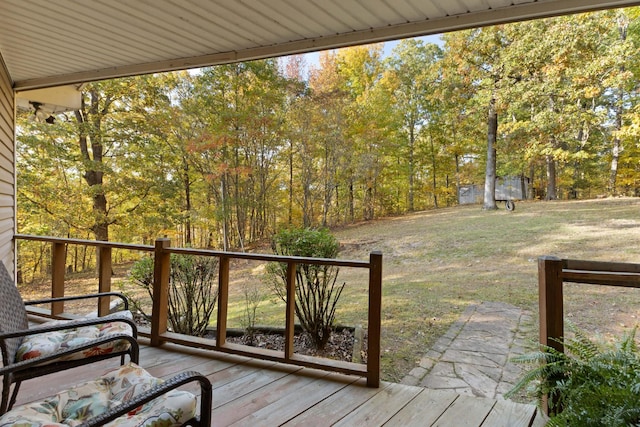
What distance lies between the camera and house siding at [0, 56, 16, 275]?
3693 millimetres

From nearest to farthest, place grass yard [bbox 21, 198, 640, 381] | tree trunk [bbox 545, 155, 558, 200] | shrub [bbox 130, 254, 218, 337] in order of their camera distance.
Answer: shrub [bbox 130, 254, 218, 337], grass yard [bbox 21, 198, 640, 381], tree trunk [bbox 545, 155, 558, 200]

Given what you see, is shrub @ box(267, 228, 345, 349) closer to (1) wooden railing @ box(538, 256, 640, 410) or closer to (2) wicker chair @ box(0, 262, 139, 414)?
(2) wicker chair @ box(0, 262, 139, 414)

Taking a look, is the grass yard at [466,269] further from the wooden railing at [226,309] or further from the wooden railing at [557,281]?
the wooden railing at [557,281]

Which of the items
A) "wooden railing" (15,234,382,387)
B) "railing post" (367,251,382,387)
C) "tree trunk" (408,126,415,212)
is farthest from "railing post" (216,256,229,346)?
"tree trunk" (408,126,415,212)

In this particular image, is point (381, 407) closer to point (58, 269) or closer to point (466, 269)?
point (58, 269)

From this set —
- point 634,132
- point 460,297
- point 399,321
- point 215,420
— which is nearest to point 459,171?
point 634,132

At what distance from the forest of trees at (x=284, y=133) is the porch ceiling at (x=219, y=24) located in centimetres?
675

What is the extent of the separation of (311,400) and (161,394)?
1.20 meters

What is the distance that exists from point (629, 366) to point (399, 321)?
328 centimetres

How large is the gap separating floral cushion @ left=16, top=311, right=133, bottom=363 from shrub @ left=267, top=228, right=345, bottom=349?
1.75 meters

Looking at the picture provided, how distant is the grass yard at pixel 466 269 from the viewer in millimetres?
4465

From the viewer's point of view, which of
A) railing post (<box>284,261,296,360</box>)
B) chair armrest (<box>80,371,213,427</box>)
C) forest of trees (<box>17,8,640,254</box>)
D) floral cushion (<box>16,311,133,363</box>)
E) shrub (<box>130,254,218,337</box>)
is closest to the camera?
chair armrest (<box>80,371,213,427</box>)

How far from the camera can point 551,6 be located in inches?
75.1

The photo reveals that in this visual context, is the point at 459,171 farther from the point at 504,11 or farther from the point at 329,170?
the point at 504,11
